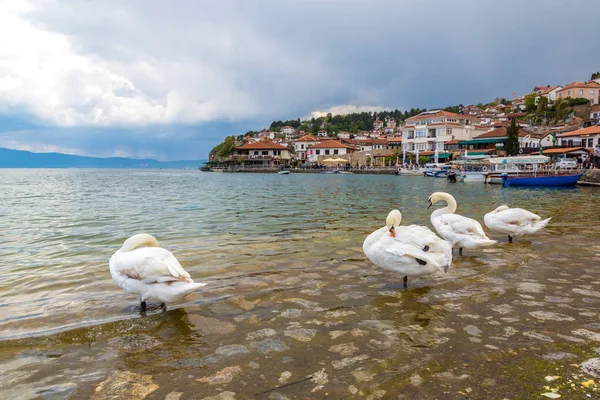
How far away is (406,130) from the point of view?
87188 millimetres

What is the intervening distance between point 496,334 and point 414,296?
4.85ft

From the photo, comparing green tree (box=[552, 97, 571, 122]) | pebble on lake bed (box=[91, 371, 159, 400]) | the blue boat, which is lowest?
pebble on lake bed (box=[91, 371, 159, 400])

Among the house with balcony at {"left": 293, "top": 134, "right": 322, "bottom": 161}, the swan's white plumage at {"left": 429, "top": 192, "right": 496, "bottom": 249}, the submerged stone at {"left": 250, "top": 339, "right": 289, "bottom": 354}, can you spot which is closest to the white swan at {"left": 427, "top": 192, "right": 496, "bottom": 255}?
the swan's white plumage at {"left": 429, "top": 192, "right": 496, "bottom": 249}

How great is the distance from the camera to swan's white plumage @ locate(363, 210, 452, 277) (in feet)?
17.6

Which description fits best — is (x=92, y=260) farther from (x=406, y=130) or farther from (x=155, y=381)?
(x=406, y=130)

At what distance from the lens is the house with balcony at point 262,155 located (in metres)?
109

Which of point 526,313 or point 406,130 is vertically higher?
point 406,130

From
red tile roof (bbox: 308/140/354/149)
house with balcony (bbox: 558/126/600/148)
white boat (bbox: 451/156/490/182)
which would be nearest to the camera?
white boat (bbox: 451/156/490/182)

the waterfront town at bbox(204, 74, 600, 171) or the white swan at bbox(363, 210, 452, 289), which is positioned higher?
the waterfront town at bbox(204, 74, 600, 171)

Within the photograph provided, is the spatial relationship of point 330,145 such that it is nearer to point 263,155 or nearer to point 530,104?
point 263,155

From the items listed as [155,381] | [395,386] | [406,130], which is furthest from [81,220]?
[406,130]

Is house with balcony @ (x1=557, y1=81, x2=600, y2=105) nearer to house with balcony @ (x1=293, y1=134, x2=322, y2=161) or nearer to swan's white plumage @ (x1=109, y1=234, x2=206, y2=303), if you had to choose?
house with balcony @ (x1=293, y1=134, x2=322, y2=161)

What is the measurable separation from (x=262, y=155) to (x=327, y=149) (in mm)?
19689

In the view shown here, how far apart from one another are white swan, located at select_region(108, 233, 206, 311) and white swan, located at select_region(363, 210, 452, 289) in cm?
269
